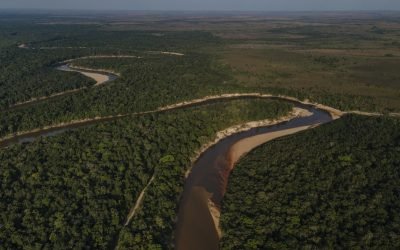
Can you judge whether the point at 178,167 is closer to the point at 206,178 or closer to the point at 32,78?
the point at 206,178

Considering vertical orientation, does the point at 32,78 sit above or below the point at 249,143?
above

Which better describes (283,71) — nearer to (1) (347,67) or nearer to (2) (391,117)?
(1) (347,67)

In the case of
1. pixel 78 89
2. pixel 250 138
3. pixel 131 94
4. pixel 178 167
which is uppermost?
pixel 131 94

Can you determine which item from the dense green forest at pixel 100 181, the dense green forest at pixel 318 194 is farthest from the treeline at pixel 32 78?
the dense green forest at pixel 318 194

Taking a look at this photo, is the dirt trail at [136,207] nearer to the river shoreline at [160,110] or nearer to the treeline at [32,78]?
the river shoreline at [160,110]

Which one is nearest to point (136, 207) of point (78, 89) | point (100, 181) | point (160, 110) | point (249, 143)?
point (100, 181)

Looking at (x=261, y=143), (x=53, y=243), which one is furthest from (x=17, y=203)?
(x=261, y=143)
